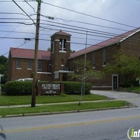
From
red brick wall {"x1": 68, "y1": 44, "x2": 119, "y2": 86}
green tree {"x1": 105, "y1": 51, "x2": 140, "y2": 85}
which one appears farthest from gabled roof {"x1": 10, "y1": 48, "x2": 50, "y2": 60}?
green tree {"x1": 105, "y1": 51, "x2": 140, "y2": 85}

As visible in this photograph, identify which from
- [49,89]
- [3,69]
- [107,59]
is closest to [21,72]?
[107,59]

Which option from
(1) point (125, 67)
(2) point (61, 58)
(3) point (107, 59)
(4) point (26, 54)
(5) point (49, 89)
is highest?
(4) point (26, 54)

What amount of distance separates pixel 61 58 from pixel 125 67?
1957 cm

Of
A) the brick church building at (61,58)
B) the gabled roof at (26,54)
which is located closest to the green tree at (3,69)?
the gabled roof at (26,54)

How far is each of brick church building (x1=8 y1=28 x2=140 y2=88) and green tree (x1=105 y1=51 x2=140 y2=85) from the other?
1.86 m

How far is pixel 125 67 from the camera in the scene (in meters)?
33.7

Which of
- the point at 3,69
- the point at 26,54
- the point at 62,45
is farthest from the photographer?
the point at 3,69

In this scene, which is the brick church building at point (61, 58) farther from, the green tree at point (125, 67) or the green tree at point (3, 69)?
the green tree at point (3, 69)

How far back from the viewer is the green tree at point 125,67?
3313 cm

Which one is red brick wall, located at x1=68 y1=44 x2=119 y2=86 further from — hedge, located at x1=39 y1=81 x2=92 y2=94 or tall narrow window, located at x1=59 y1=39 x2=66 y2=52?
hedge, located at x1=39 y1=81 x2=92 y2=94

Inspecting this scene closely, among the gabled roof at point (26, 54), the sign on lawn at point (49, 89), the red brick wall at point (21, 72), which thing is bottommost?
the sign on lawn at point (49, 89)

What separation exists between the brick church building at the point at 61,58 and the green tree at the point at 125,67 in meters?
1.86

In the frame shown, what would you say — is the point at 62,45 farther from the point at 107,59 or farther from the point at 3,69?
the point at 3,69

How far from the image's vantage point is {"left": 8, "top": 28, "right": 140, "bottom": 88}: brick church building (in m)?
38.6
